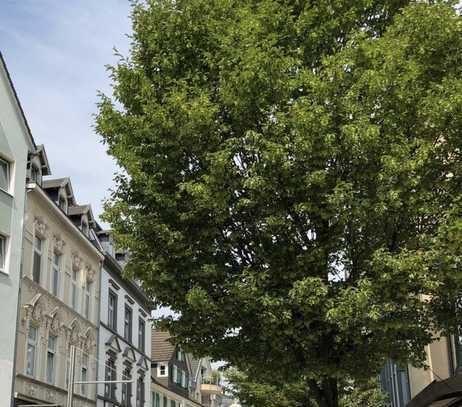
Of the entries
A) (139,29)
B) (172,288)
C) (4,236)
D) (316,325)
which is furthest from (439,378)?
(4,236)

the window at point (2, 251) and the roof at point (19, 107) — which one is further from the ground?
the roof at point (19, 107)

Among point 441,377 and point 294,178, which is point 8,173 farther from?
point 441,377

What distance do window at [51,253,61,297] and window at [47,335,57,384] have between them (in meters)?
1.61

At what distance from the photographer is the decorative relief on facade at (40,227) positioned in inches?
914

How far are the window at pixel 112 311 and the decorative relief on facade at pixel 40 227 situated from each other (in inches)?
Result: 320

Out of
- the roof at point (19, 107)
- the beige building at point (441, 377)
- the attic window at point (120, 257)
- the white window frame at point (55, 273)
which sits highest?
the roof at point (19, 107)

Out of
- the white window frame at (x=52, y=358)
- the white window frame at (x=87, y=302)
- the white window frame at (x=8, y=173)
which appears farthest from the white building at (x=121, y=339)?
the white window frame at (x=8, y=173)

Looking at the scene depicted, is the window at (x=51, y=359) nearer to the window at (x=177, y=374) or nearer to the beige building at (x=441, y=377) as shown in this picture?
the beige building at (x=441, y=377)

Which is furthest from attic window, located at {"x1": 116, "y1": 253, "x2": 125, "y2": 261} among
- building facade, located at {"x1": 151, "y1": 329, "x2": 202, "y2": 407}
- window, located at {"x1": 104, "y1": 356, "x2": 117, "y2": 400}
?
building facade, located at {"x1": 151, "y1": 329, "x2": 202, "y2": 407}

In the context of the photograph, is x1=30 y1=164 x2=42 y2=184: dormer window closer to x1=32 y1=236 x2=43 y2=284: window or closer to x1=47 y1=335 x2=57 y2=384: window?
x1=32 y1=236 x2=43 y2=284: window

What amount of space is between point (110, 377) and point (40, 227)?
9.39 m

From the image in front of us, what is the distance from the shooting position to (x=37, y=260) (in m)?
23.3

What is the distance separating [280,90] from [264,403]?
17.4m

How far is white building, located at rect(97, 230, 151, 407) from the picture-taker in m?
29.6
